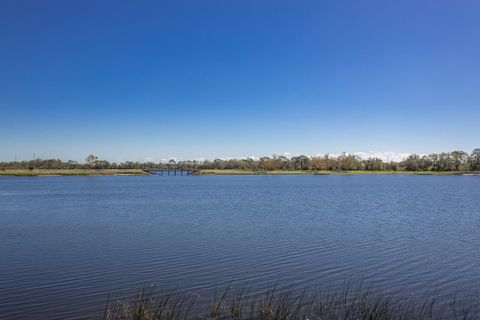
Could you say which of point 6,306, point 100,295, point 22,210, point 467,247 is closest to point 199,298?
point 100,295

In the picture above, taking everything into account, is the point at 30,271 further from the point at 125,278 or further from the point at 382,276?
the point at 382,276

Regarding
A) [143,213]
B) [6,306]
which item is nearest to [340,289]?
[6,306]

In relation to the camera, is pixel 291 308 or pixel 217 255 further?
pixel 217 255

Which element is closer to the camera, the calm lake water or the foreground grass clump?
the foreground grass clump

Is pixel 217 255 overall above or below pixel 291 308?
below

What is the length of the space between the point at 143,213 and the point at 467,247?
26.8 meters

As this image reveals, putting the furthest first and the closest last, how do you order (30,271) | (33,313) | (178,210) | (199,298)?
(178,210) < (30,271) < (199,298) < (33,313)

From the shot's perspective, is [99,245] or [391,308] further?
[99,245]

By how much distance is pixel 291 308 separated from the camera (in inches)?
437

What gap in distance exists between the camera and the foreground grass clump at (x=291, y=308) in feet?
32.8

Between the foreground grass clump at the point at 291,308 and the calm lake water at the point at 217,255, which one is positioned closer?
the foreground grass clump at the point at 291,308

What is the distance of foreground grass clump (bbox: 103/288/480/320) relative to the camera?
10008 millimetres

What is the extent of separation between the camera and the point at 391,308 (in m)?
11.5

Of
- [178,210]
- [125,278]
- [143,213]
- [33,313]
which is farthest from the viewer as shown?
[178,210]
